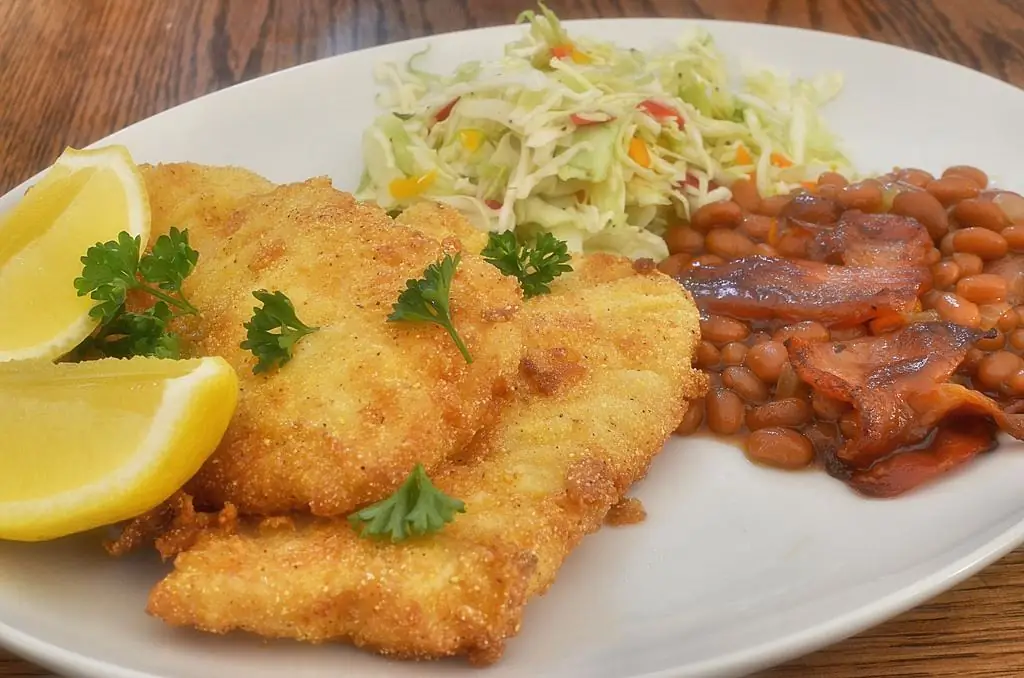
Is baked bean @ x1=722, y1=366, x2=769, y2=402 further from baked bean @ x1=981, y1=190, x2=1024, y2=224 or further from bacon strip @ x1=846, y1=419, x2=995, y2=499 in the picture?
baked bean @ x1=981, y1=190, x2=1024, y2=224

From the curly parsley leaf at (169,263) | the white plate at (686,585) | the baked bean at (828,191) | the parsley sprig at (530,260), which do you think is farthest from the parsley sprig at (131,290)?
the baked bean at (828,191)

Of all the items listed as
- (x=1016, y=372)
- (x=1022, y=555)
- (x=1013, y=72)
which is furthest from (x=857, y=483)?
(x=1013, y=72)

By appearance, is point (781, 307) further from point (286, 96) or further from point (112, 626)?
point (286, 96)

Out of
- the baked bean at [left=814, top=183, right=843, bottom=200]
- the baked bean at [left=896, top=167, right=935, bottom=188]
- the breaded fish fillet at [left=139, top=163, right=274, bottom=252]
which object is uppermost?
the breaded fish fillet at [left=139, top=163, right=274, bottom=252]

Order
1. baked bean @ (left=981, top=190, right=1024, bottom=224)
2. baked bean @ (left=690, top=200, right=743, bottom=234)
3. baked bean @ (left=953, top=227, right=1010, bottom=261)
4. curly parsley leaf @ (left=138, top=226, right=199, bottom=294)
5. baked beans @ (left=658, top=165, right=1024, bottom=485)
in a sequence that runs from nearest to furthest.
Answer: curly parsley leaf @ (left=138, top=226, right=199, bottom=294) → baked beans @ (left=658, top=165, right=1024, bottom=485) → baked bean @ (left=953, top=227, right=1010, bottom=261) → baked bean @ (left=981, top=190, right=1024, bottom=224) → baked bean @ (left=690, top=200, right=743, bottom=234)

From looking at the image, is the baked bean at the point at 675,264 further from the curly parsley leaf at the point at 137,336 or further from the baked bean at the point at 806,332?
the curly parsley leaf at the point at 137,336

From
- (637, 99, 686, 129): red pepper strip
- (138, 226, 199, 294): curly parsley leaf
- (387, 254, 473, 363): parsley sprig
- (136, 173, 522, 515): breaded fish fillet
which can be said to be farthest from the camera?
(637, 99, 686, 129): red pepper strip

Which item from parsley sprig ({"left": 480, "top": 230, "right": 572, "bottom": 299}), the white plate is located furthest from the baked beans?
parsley sprig ({"left": 480, "top": 230, "right": 572, "bottom": 299})
